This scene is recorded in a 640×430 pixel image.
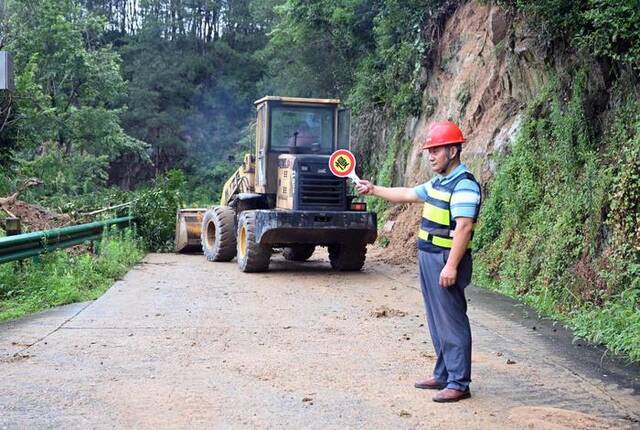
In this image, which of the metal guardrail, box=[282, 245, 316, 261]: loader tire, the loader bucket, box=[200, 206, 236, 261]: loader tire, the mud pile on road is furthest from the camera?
the loader bucket

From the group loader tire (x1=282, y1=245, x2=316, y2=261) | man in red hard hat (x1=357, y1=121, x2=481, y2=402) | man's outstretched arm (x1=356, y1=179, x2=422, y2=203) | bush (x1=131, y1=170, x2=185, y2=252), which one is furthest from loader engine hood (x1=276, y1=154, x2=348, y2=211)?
man in red hard hat (x1=357, y1=121, x2=481, y2=402)

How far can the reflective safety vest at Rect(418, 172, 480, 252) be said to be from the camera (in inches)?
218

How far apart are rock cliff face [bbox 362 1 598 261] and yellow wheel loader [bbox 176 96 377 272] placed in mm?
2580

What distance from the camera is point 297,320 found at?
870 cm

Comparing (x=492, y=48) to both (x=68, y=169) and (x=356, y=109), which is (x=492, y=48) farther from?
(x=68, y=169)

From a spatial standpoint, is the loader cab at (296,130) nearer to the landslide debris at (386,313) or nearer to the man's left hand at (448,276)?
the landslide debris at (386,313)

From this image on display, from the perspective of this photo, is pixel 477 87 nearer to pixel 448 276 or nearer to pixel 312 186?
pixel 312 186

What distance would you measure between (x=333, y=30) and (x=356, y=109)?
14.0 ft

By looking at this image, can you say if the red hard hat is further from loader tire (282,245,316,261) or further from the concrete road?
loader tire (282,245,316,261)

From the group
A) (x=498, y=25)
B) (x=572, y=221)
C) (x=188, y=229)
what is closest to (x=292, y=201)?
(x=188, y=229)

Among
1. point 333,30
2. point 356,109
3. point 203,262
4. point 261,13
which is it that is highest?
point 261,13

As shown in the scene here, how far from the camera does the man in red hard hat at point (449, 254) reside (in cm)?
542

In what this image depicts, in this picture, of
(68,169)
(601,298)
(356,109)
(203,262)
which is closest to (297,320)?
(601,298)

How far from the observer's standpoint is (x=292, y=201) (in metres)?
13.3
